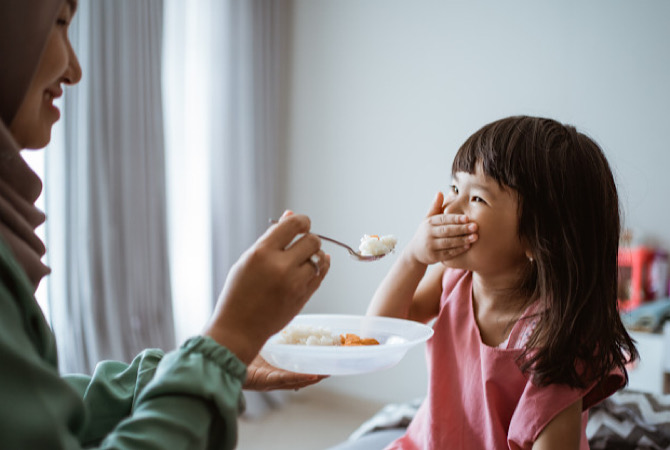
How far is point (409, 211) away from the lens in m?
3.57

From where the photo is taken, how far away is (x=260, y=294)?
74 cm

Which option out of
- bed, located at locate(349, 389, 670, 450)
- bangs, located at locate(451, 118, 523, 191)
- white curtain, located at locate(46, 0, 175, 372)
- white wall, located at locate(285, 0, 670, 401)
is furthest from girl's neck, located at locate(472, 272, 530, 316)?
white wall, located at locate(285, 0, 670, 401)

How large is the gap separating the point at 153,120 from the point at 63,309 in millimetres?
990

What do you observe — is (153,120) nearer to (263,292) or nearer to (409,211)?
(409,211)

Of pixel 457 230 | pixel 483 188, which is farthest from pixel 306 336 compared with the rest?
pixel 483 188

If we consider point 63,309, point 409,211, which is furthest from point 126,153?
point 409,211

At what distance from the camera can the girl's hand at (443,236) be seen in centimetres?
122

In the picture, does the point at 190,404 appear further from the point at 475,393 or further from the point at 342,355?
the point at 475,393

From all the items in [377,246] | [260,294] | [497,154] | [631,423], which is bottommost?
[631,423]

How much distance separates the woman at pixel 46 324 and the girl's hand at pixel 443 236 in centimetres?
46

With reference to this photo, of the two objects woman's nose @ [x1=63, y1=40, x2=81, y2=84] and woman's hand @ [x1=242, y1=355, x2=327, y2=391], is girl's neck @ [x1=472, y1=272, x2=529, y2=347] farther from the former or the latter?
woman's nose @ [x1=63, y1=40, x2=81, y2=84]

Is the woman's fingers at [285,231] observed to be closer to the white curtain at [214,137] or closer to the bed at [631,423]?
the bed at [631,423]

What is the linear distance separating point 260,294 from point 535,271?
79 centimetres

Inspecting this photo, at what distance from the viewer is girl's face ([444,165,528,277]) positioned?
122cm
